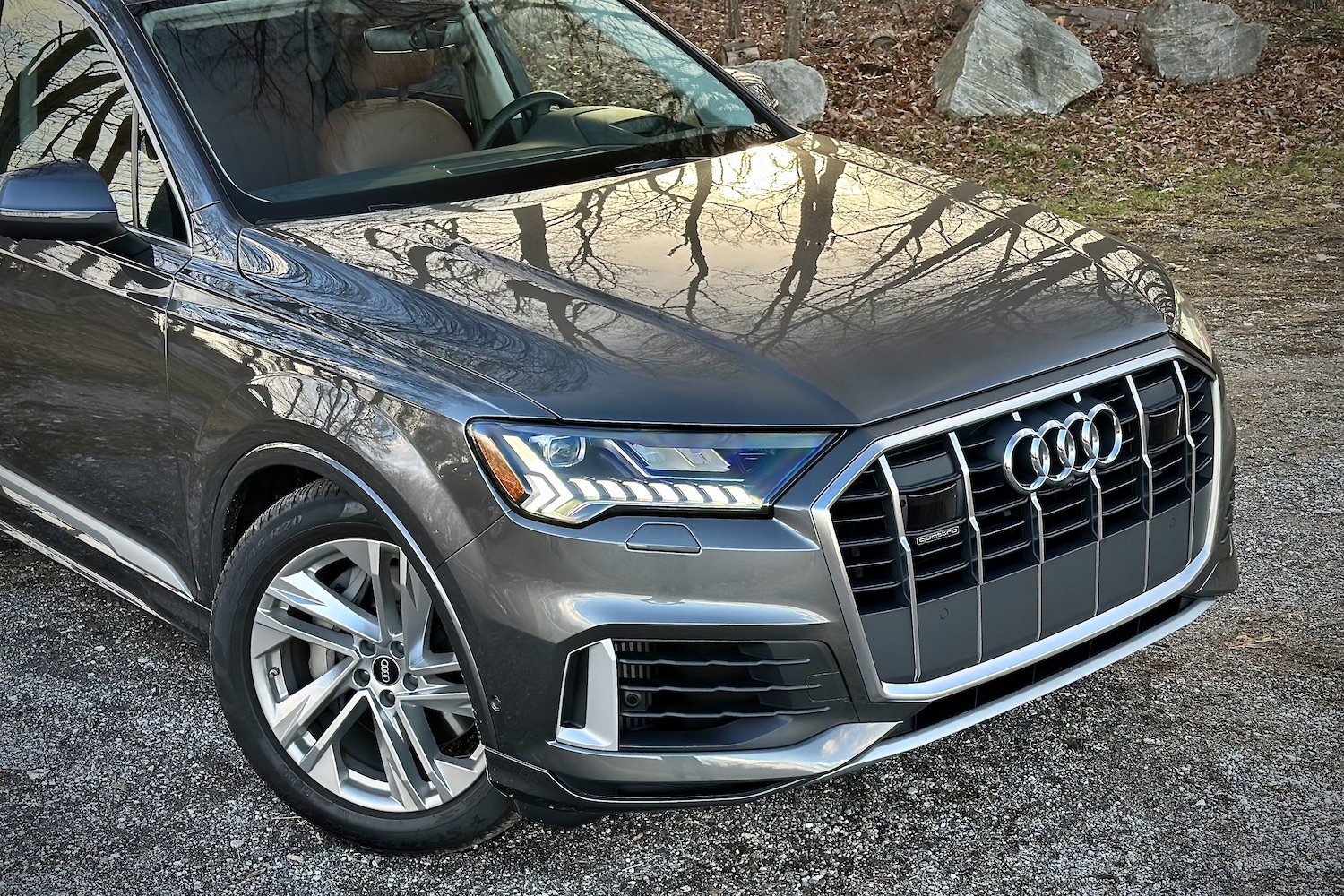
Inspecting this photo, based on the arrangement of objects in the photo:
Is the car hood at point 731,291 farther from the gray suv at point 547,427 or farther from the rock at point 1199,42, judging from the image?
the rock at point 1199,42

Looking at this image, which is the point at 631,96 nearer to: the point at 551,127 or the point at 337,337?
the point at 551,127

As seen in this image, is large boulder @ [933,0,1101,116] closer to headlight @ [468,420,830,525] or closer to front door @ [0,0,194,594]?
front door @ [0,0,194,594]

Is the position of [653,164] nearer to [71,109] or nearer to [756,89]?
[756,89]

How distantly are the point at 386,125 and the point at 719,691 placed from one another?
1920 mm

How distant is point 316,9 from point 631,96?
0.90 m

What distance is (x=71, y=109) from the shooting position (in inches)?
137

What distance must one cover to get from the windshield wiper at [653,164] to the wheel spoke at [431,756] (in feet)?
4.91

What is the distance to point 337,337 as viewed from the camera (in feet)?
8.59

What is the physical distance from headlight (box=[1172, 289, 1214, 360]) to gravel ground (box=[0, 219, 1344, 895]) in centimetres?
92

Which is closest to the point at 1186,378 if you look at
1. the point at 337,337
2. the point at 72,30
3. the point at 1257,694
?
the point at 1257,694

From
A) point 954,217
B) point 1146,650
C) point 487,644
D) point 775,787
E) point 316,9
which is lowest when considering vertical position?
point 1146,650

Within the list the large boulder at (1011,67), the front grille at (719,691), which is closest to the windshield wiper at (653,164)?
the front grille at (719,691)

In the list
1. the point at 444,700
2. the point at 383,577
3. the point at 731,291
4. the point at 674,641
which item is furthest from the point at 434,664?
the point at 731,291

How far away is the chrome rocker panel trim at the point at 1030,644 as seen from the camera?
230 centimetres
